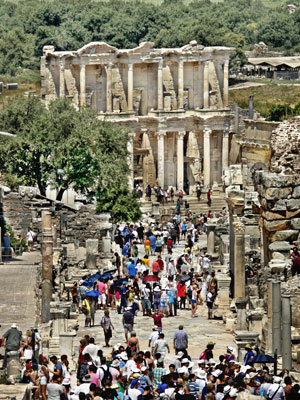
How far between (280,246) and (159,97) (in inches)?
2014

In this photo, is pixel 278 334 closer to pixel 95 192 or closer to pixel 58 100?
pixel 95 192

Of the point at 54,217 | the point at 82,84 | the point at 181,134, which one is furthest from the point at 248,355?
the point at 181,134

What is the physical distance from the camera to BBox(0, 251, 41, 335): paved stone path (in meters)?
38.3

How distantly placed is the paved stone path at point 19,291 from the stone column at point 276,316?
8.25m

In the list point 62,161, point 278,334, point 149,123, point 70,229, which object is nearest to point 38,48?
point 149,123

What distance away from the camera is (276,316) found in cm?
3005

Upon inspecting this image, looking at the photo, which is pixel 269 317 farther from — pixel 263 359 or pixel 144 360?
pixel 144 360

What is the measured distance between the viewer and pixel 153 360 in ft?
97.9

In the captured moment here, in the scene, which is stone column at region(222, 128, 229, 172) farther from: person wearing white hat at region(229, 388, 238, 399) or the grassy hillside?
person wearing white hat at region(229, 388, 238, 399)

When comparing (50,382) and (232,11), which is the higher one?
(50,382)

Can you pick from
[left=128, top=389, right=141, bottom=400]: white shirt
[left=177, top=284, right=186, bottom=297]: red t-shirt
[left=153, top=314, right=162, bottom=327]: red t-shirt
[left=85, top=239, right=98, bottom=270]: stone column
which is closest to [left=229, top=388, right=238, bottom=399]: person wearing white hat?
[left=128, top=389, right=141, bottom=400]: white shirt

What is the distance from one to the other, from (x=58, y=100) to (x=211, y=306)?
32.6m

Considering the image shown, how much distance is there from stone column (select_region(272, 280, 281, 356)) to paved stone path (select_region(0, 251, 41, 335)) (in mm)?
8255

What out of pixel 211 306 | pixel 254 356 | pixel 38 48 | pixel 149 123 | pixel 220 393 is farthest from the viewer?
pixel 38 48
